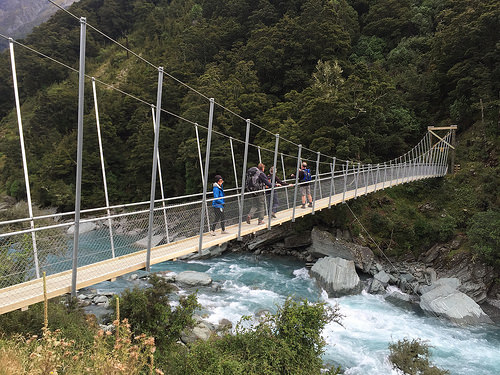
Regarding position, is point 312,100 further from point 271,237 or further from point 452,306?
point 452,306

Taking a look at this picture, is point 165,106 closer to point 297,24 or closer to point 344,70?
point 297,24

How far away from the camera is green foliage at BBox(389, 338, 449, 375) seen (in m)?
6.05

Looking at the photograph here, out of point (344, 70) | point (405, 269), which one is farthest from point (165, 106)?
point (405, 269)

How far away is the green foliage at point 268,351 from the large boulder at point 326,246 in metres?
6.28

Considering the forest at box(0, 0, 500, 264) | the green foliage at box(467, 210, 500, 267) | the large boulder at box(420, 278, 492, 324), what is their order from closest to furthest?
the large boulder at box(420, 278, 492, 324)
the green foliage at box(467, 210, 500, 267)
the forest at box(0, 0, 500, 264)

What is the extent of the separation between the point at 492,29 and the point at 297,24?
10774mm

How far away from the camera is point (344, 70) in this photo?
64.0 ft

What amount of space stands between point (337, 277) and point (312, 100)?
7.50 metres

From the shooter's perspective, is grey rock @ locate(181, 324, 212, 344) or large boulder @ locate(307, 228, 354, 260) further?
large boulder @ locate(307, 228, 354, 260)

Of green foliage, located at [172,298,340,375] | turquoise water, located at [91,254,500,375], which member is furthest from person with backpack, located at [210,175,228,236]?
turquoise water, located at [91,254,500,375]

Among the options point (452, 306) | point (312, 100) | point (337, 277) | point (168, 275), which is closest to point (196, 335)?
point (168, 275)

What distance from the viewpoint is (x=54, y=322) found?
5316mm

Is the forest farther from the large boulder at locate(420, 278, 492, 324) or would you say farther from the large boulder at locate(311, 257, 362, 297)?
the large boulder at locate(311, 257, 362, 297)

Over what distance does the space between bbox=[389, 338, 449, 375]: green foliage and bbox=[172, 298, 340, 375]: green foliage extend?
5.91 ft
